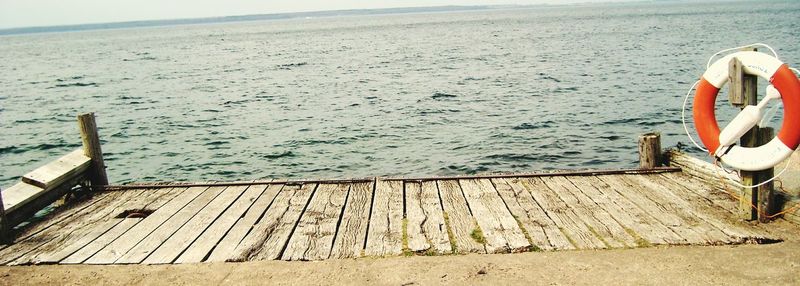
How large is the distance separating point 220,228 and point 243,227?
0.69 ft

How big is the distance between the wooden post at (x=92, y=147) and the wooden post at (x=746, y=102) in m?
6.80

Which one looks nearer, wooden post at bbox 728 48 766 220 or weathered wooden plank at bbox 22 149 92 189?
wooden post at bbox 728 48 766 220

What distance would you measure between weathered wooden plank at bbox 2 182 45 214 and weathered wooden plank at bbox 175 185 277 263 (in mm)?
1944

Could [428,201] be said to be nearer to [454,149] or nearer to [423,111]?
[454,149]

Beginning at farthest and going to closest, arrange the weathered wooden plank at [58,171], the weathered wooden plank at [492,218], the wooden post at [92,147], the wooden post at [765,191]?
the wooden post at [92,147] < the weathered wooden plank at [58,171] < the wooden post at [765,191] < the weathered wooden plank at [492,218]

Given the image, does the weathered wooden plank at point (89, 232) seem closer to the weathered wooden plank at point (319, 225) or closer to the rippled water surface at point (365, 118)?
the weathered wooden plank at point (319, 225)

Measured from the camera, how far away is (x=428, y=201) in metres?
5.79

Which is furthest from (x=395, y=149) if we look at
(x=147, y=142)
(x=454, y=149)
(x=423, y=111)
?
(x=147, y=142)

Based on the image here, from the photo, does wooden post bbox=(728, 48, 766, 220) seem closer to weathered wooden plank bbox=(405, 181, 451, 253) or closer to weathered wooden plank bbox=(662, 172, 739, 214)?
weathered wooden plank bbox=(662, 172, 739, 214)

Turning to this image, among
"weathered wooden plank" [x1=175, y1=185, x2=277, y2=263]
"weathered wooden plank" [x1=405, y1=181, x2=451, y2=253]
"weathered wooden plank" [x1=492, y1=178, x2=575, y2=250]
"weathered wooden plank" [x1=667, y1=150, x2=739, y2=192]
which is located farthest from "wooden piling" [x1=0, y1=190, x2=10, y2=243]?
"weathered wooden plank" [x1=667, y1=150, x2=739, y2=192]

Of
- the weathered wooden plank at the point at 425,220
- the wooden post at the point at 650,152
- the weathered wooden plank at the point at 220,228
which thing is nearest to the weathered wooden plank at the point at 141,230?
the weathered wooden plank at the point at 220,228

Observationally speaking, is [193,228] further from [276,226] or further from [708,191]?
[708,191]

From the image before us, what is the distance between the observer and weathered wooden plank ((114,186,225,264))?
464 cm

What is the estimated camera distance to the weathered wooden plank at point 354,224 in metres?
4.63
